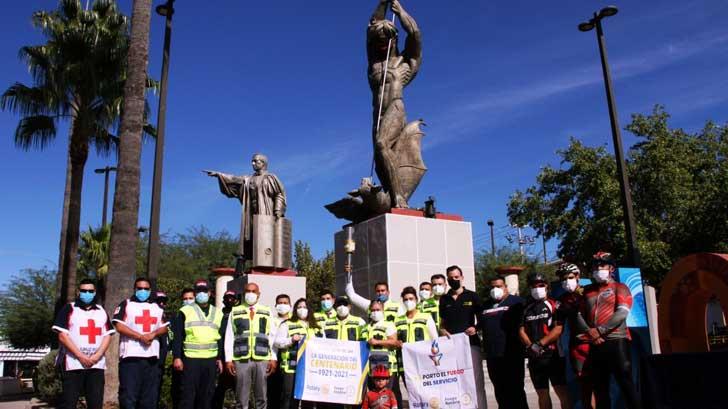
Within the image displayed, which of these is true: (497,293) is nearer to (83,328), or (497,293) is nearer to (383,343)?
(383,343)

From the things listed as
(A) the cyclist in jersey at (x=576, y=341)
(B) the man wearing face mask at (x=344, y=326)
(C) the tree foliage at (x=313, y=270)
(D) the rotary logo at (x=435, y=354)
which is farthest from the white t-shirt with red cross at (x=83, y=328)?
(C) the tree foliage at (x=313, y=270)

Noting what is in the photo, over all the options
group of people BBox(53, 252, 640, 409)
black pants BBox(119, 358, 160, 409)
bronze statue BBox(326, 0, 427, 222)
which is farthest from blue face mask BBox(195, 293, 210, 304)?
bronze statue BBox(326, 0, 427, 222)

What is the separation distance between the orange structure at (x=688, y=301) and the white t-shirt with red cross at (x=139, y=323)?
8977mm

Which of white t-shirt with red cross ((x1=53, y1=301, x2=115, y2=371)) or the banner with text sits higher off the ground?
white t-shirt with red cross ((x1=53, y1=301, x2=115, y2=371))

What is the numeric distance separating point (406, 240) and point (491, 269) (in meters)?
25.4

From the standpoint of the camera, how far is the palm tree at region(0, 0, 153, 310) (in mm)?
19344

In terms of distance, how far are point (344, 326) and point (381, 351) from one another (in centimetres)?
78


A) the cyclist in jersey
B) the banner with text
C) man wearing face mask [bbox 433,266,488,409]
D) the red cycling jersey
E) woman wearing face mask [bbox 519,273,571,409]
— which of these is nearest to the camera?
the red cycling jersey

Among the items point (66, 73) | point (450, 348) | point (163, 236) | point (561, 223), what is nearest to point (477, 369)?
point (450, 348)

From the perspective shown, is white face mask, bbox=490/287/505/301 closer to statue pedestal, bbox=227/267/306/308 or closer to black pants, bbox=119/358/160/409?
black pants, bbox=119/358/160/409

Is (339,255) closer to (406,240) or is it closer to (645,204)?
(406,240)

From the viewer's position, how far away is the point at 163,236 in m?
41.7

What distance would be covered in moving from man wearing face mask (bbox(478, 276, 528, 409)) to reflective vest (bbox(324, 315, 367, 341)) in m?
1.88

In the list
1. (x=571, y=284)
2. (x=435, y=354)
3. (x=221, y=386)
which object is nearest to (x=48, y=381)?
(x=221, y=386)
